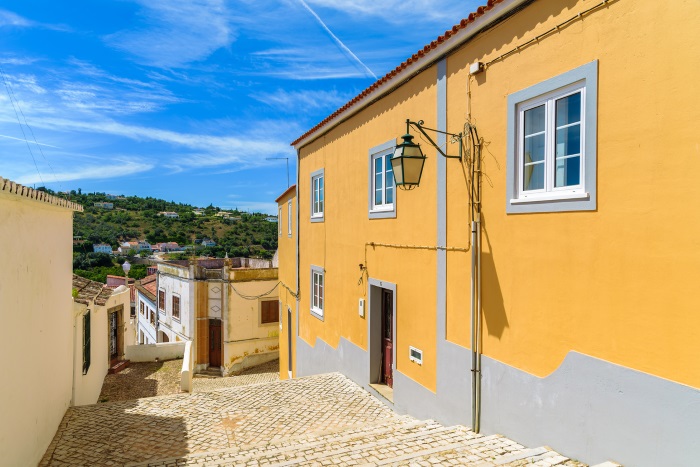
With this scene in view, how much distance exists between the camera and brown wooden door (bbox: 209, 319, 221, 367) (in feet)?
80.9

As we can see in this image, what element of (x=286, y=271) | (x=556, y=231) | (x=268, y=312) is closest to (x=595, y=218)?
(x=556, y=231)

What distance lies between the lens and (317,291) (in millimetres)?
12695

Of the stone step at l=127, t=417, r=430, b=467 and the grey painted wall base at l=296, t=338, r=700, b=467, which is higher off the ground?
the grey painted wall base at l=296, t=338, r=700, b=467

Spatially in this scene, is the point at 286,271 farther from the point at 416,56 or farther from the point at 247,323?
the point at 416,56

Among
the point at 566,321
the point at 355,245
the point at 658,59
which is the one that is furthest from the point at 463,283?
the point at 355,245

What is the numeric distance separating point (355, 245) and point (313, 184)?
390 cm

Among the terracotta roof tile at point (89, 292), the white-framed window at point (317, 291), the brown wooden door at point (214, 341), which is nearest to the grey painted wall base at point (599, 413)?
the white-framed window at point (317, 291)

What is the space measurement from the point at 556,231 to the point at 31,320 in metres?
6.73

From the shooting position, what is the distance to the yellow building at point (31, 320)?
4.66 meters

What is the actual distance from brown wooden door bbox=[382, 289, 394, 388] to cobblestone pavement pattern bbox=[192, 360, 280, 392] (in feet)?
42.0

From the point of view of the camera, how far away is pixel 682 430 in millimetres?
3406

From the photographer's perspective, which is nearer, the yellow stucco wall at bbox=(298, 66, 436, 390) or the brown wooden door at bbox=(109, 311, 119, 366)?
the yellow stucco wall at bbox=(298, 66, 436, 390)

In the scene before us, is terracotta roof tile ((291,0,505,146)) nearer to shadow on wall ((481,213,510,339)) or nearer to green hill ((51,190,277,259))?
shadow on wall ((481,213,510,339))

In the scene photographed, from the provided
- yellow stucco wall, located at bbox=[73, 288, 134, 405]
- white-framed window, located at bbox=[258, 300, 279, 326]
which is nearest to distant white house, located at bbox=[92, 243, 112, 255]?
white-framed window, located at bbox=[258, 300, 279, 326]
